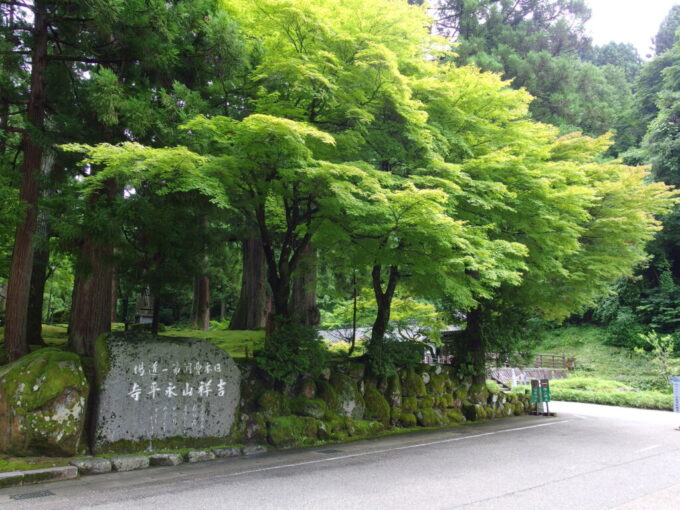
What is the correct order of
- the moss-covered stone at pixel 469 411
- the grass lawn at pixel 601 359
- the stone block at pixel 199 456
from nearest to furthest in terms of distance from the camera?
the stone block at pixel 199 456 → the moss-covered stone at pixel 469 411 → the grass lawn at pixel 601 359

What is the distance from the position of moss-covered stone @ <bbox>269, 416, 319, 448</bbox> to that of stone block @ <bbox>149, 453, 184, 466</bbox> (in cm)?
179

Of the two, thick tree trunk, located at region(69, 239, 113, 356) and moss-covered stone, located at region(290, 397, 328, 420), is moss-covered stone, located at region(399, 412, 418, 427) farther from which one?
thick tree trunk, located at region(69, 239, 113, 356)

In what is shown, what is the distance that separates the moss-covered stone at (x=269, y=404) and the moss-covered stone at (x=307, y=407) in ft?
1.24

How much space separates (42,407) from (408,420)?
7.63 m

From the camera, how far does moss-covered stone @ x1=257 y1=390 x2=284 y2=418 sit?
901cm

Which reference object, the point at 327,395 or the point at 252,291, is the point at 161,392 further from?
the point at 252,291

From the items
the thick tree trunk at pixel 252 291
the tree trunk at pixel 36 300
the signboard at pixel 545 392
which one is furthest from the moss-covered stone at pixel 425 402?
the tree trunk at pixel 36 300

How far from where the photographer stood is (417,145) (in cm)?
953

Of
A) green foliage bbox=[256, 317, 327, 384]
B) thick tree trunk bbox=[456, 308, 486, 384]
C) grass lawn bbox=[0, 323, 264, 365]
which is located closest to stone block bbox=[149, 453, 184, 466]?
green foliage bbox=[256, 317, 327, 384]

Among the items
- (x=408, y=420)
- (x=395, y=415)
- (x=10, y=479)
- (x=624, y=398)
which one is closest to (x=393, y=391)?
(x=395, y=415)

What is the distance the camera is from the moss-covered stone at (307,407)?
371 inches

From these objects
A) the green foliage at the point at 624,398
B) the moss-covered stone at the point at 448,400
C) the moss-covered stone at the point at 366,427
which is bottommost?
the green foliage at the point at 624,398

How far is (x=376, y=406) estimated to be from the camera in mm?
10828

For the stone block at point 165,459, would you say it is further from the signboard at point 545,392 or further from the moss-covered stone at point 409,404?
the signboard at point 545,392
